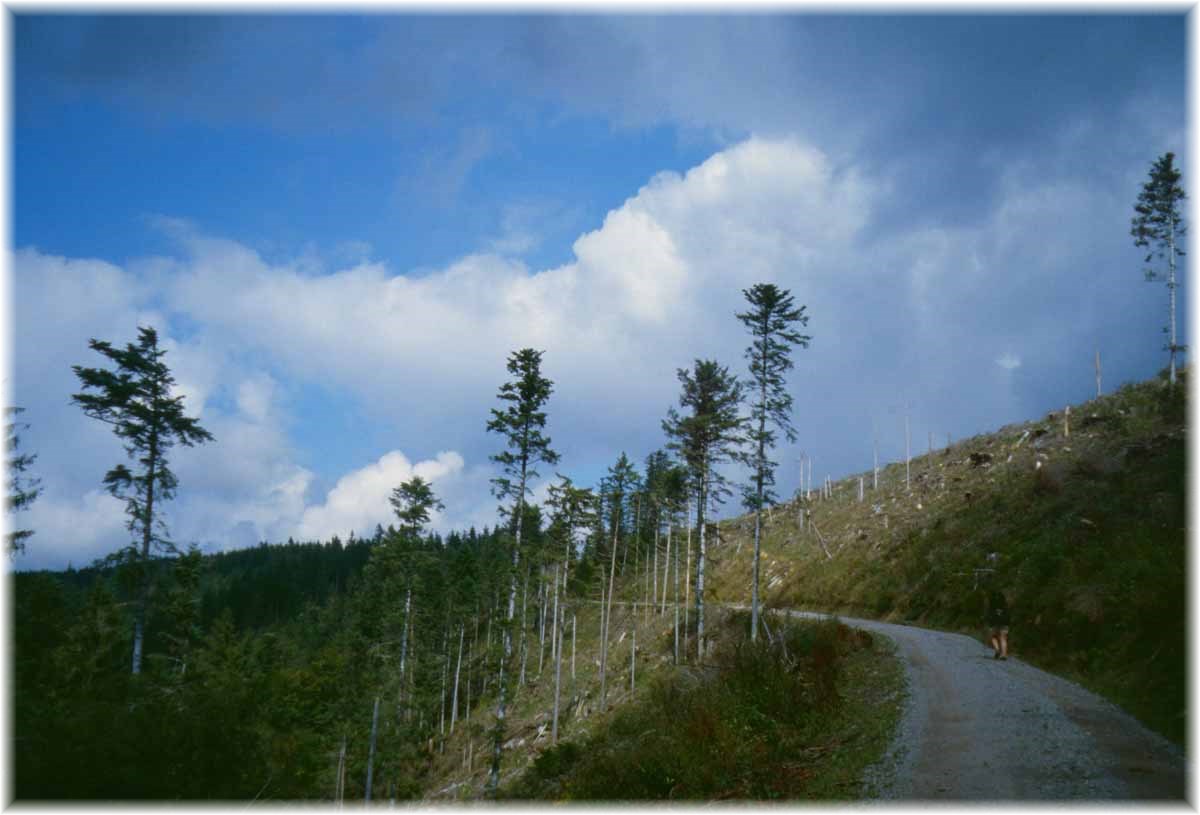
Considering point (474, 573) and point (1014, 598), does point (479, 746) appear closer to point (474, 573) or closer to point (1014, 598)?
point (474, 573)

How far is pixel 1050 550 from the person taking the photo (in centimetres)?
2117

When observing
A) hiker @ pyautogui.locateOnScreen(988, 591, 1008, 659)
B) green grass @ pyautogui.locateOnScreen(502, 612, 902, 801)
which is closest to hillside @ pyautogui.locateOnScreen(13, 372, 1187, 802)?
green grass @ pyautogui.locateOnScreen(502, 612, 902, 801)

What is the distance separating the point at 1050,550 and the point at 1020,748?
13.5 meters

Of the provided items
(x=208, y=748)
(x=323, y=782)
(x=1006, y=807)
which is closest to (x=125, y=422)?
(x=208, y=748)

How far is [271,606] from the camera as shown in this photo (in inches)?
4793

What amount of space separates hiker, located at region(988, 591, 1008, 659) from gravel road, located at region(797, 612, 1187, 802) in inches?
84.3

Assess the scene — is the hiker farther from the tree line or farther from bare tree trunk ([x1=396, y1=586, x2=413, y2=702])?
bare tree trunk ([x1=396, y1=586, x2=413, y2=702])

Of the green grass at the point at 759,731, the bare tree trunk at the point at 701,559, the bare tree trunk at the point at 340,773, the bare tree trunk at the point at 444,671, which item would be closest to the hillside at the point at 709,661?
the green grass at the point at 759,731

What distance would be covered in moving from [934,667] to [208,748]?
1710 cm

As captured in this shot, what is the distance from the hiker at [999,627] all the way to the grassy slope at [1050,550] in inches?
24.9

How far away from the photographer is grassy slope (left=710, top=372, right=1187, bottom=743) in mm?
13867

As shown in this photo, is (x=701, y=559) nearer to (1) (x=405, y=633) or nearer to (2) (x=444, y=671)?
(1) (x=405, y=633)

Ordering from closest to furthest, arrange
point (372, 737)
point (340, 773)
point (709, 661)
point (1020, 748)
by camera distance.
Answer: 1. point (1020, 748)
2. point (709, 661)
3. point (372, 737)
4. point (340, 773)

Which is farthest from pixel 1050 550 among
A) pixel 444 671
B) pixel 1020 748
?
pixel 444 671
